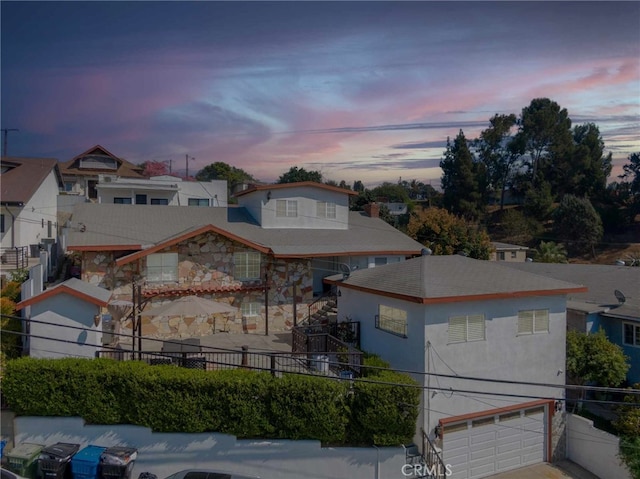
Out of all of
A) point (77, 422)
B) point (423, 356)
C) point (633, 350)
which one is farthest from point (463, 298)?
point (77, 422)

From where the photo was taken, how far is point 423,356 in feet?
41.1

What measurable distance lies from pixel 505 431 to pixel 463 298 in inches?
171

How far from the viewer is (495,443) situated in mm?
13406

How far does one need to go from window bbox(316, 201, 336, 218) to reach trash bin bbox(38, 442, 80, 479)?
54.9 feet

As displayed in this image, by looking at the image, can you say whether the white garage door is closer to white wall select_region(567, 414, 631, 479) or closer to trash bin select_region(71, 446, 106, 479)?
white wall select_region(567, 414, 631, 479)

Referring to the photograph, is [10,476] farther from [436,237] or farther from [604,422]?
[436,237]

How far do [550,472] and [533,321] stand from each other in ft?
14.5

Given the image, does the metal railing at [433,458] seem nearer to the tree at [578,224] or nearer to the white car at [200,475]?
the white car at [200,475]

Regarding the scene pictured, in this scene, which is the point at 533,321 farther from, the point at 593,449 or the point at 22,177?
the point at 22,177

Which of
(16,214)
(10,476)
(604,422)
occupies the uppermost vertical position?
(16,214)

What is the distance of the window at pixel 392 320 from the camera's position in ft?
44.3

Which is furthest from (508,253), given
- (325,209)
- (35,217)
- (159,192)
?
(35,217)

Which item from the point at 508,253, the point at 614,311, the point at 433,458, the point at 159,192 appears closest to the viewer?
the point at 433,458
